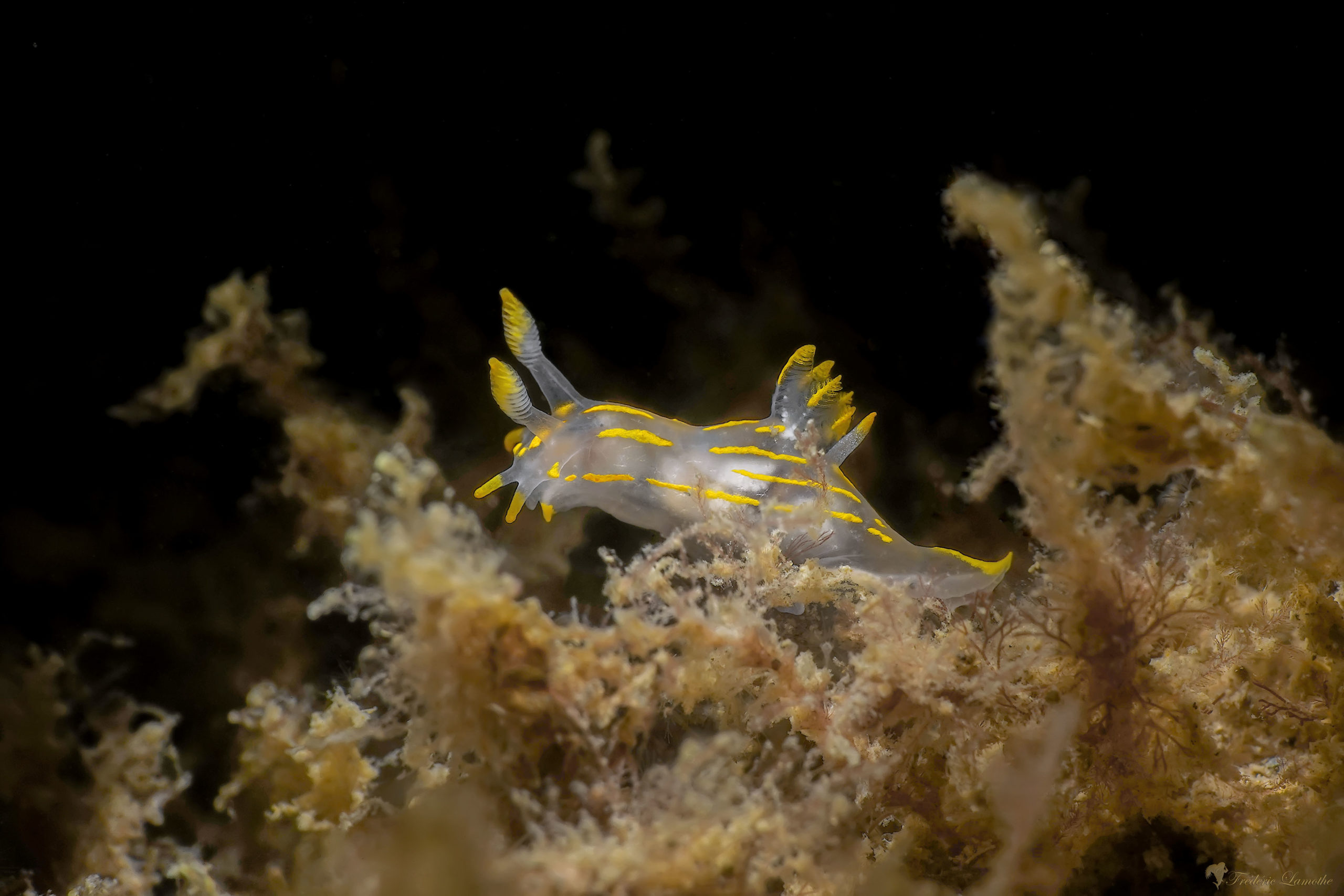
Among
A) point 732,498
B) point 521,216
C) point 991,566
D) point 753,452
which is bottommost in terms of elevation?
point 991,566

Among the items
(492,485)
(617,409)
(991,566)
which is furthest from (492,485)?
(991,566)

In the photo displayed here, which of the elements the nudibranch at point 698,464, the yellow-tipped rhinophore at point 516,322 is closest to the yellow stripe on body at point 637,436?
the nudibranch at point 698,464

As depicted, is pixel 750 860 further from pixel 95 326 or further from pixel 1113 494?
pixel 95 326

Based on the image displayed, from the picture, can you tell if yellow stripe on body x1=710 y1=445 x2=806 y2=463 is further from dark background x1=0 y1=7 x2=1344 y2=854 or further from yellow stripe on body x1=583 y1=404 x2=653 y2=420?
dark background x1=0 y1=7 x2=1344 y2=854

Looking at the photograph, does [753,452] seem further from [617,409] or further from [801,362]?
[617,409]

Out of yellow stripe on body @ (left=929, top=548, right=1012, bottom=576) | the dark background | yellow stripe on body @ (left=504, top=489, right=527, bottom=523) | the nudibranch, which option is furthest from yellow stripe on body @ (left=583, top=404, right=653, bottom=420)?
yellow stripe on body @ (left=929, top=548, right=1012, bottom=576)

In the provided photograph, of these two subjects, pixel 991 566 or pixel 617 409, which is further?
pixel 617 409
